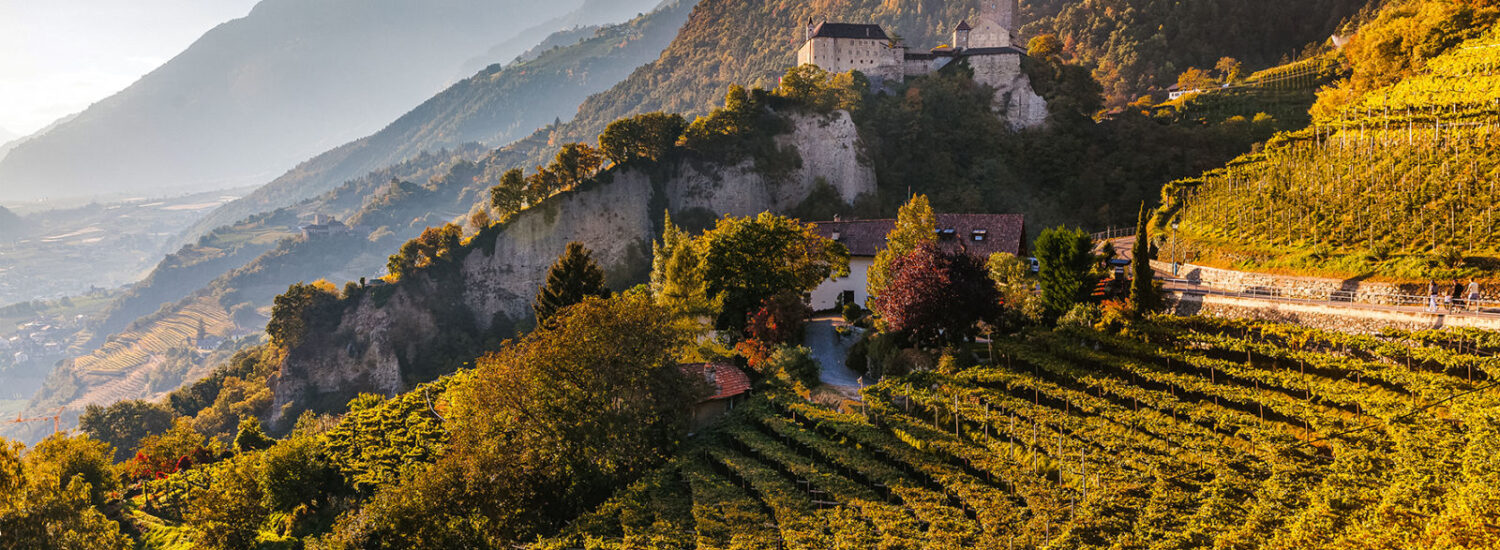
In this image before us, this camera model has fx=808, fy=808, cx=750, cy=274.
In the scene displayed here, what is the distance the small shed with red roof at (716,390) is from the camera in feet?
110

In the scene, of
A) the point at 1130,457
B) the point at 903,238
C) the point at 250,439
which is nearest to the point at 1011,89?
the point at 903,238

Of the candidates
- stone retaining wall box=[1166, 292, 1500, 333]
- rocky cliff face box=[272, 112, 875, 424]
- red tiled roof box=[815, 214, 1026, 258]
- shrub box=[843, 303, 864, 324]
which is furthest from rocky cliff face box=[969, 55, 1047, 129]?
stone retaining wall box=[1166, 292, 1500, 333]

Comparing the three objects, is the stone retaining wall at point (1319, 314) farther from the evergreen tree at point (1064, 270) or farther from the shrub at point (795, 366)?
the shrub at point (795, 366)

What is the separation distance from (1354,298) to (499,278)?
6666cm

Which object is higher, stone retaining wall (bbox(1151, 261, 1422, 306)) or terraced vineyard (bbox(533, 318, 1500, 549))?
stone retaining wall (bbox(1151, 261, 1422, 306))

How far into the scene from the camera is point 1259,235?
123ft

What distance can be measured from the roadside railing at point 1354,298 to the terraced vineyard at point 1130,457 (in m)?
2.43

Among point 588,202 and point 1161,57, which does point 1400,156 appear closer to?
point 588,202

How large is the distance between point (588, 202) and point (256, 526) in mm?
47616

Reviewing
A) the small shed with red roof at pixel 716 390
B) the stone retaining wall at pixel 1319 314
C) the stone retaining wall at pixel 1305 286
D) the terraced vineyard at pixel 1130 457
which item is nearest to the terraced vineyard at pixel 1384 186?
the stone retaining wall at pixel 1305 286

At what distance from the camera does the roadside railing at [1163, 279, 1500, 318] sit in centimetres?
2544

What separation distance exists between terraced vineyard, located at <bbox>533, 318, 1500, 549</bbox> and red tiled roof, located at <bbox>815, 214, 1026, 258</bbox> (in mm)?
20019

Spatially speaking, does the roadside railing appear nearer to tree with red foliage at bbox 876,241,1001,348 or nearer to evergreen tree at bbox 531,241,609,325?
tree with red foliage at bbox 876,241,1001,348

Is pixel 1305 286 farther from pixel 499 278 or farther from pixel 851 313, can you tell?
pixel 499 278
